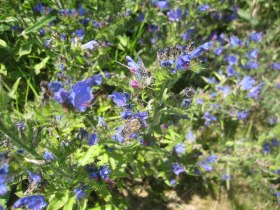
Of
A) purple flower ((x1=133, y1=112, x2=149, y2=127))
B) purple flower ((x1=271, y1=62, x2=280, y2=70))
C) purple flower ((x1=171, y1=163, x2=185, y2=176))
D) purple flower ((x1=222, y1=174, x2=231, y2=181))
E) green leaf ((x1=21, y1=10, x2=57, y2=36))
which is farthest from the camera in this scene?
purple flower ((x1=271, y1=62, x2=280, y2=70))

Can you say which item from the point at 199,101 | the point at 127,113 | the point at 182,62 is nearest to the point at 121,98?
the point at 127,113

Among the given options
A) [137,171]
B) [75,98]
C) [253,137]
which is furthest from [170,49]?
[253,137]

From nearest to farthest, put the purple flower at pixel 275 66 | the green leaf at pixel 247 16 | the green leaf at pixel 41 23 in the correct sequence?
the green leaf at pixel 41 23
the purple flower at pixel 275 66
the green leaf at pixel 247 16

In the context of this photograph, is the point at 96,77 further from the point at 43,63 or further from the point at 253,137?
the point at 253,137

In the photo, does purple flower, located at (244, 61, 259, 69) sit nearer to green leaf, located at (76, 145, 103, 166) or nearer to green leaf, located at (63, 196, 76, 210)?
green leaf, located at (76, 145, 103, 166)

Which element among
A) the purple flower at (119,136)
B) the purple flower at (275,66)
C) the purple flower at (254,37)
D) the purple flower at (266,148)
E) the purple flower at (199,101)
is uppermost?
the purple flower at (254,37)

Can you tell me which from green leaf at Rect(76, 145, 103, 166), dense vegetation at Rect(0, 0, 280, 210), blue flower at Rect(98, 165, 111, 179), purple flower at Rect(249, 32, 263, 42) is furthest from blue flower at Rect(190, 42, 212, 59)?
purple flower at Rect(249, 32, 263, 42)

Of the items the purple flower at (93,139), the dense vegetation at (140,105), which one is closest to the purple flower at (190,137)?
the dense vegetation at (140,105)

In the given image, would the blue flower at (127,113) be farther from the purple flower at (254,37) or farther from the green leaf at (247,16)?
the green leaf at (247,16)
